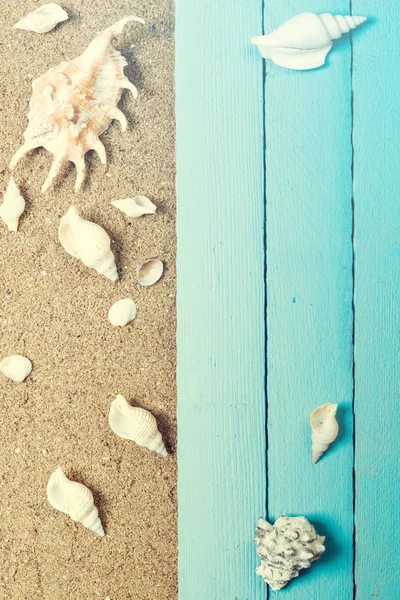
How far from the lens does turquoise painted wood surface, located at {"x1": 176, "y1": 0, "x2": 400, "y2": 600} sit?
729 mm

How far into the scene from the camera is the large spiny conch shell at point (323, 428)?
71 centimetres

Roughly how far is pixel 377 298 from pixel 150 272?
32 cm

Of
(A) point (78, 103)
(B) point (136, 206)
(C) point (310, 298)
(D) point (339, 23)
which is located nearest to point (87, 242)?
(B) point (136, 206)

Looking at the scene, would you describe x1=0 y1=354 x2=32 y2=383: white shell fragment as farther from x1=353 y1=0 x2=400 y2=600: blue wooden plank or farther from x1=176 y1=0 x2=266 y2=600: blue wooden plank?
x1=353 y1=0 x2=400 y2=600: blue wooden plank

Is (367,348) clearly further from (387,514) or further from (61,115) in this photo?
(61,115)

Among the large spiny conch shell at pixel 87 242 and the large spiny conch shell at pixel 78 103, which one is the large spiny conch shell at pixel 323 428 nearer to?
the large spiny conch shell at pixel 87 242

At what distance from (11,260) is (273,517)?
20.7 inches

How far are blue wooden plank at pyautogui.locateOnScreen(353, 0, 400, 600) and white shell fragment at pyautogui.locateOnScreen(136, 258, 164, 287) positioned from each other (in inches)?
11.1

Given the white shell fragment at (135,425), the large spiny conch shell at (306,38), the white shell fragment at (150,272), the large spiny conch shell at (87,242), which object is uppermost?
the large spiny conch shell at (306,38)

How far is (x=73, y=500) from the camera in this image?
0.77 meters

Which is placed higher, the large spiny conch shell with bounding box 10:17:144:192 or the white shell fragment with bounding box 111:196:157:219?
the large spiny conch shell with bounding box 10:17:144:192

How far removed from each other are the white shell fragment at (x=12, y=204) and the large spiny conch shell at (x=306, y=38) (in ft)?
1.28

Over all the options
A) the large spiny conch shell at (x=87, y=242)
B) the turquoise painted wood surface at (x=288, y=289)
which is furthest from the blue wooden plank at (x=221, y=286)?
the large spiny conch shell at (x=87, y=242)

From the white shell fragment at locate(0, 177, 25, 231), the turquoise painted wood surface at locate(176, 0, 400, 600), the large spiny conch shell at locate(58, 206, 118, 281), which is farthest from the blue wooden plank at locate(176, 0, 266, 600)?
the white shell fragment at locate(0, 177, 25, 231)
